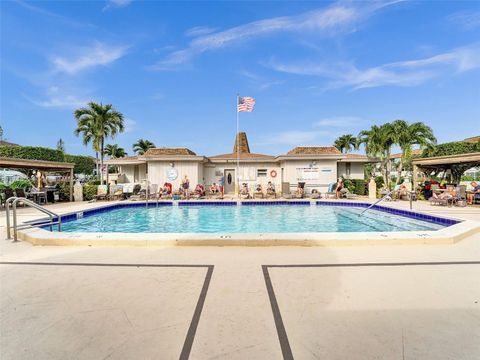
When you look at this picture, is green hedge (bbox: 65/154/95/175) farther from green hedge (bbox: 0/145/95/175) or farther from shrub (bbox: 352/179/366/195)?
shrub (bbox: 352/179/366/195)

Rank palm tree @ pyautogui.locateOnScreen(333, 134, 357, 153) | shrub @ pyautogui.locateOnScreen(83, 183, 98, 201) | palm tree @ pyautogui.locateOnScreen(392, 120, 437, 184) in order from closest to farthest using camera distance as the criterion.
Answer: shrub @ pyautogui.locateOnScreen(83, 183, 98, 201)
palm tree @ pyautogui.locateOnScreen(392, 120, 437, 184)
palm tree @ pyautogui.locateOnScreen(333, 134, 357, 153)

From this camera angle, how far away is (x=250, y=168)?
18.5 metres

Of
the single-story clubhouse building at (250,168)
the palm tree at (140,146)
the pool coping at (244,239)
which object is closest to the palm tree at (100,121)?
the single-story clubhouse building at (250,168)

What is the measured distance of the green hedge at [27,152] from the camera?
21141mm

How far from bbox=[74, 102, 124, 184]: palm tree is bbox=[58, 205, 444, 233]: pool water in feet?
Answer: 31.5

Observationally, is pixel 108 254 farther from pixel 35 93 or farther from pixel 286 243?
pixel 35 93

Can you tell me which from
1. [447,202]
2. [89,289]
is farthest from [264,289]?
[447,202]

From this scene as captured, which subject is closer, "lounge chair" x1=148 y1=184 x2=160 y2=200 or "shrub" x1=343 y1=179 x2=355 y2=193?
"lounge chair" x1=148 y1=184 x2=160 y2=200

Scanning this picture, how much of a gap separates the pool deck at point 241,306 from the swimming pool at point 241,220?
3810 millimetres

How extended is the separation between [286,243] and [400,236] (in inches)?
91.8

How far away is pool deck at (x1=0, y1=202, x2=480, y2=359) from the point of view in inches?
72.4

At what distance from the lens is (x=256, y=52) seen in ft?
54.1

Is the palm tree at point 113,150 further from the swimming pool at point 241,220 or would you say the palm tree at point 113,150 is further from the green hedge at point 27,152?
the swimming pool at point 241,220

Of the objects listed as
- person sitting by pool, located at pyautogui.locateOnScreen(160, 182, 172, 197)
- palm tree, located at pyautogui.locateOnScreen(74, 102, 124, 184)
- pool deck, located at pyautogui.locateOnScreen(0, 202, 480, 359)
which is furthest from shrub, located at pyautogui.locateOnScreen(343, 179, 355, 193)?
palm tree, located at pyautogui.locateOnScreen(74, 102, 124, 184)
